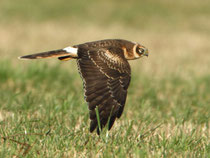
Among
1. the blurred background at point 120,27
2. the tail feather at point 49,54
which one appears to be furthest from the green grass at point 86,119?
the blurred background at point 120,27

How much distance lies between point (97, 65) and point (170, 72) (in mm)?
5268

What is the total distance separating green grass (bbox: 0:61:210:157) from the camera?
3.84m

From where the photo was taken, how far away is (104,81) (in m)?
4.62

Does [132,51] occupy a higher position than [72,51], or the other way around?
[72,51]

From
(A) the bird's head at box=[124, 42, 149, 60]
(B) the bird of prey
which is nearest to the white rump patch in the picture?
(B) the bird of prey

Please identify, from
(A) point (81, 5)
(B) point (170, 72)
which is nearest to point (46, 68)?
(B) point (170, 72)

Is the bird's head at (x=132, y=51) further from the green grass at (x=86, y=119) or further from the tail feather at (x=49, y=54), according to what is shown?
the tail feather at (x=49, y=54)

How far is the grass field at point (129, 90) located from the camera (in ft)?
13.1

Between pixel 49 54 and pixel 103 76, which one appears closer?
pixel 103 76

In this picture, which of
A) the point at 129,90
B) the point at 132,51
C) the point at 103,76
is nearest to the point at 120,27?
the point at 129,90

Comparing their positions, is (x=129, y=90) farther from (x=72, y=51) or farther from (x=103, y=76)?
(x=103, y=76)

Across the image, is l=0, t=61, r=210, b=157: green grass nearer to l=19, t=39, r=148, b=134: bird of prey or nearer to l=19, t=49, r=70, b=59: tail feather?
l=19, t=39, r=148, b=134: bird of prey

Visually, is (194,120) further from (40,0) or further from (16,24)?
(40,0)

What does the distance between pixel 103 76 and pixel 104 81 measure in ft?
0.30
